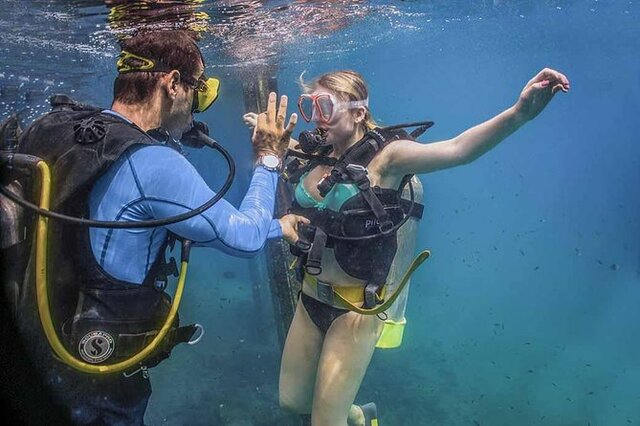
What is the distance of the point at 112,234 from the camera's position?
273 centimetres

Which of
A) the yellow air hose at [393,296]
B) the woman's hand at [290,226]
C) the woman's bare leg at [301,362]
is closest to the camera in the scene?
the yellow air hose at [393,296]

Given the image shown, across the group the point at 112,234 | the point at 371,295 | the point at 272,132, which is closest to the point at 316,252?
the point at 371,295


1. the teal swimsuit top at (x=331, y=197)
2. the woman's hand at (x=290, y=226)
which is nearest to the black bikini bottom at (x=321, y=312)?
the woman's hand at (x=290, y=226)

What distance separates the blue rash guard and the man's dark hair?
26.2 inches

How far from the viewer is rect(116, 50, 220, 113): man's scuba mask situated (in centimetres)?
322

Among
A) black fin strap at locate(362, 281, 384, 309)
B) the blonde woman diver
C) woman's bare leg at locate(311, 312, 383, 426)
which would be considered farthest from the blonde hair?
woman's bare leg at locate(311, 312, 383, 426)

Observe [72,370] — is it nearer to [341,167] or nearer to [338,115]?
[341,167]

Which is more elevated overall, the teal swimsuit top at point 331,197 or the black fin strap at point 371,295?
the teal swimsuit top at point 331,197

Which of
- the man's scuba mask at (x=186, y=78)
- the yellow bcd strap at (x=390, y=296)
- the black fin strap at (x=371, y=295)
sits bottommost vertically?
the black fin strap at (x=371, y=295)

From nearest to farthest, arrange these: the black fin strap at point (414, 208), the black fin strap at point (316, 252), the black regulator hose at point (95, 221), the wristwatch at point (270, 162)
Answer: the black regulator hose at point (95, 221) → the wristwatch at point (270, 162) → the black fin strap at point (316, 252) → the black fin strap at point (414, 208)

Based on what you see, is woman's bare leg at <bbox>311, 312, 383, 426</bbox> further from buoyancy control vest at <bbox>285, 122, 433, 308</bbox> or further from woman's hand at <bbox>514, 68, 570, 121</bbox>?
woman's hand at <bbox>514, 68, 570, 121</bbox>

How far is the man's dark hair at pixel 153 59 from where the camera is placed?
126 inches

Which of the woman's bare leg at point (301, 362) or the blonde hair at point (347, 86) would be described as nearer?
the blonde hair at point (347, 86)

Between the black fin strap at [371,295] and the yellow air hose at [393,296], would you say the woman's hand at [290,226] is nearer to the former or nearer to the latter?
the yellow air hose at [393,296]
